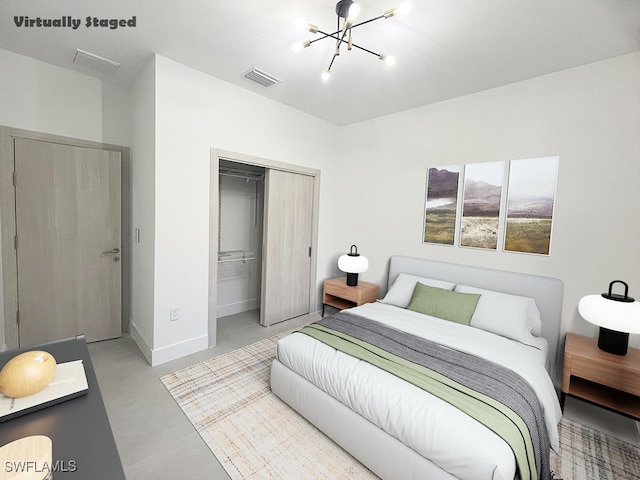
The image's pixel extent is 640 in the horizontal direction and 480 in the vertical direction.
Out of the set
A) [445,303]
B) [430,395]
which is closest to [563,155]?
[445,303]

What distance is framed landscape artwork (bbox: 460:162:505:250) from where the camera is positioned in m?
2.81

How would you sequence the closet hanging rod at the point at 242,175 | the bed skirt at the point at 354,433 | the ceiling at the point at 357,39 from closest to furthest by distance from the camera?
the bed skirt at the point at 354,433 < the ceiling at the point at 357,39 < the closet hanging rod at the point at 242,175

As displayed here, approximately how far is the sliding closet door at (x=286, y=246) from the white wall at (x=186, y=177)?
0.68 metres

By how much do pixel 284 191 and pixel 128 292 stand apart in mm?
2221

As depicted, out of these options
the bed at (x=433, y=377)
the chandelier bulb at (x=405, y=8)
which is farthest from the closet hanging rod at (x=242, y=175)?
the chandelier bulb at (x=405, y=8)

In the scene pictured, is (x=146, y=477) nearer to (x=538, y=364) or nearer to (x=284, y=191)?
(x=538, y=364)

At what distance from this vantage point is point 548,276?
2537 mm

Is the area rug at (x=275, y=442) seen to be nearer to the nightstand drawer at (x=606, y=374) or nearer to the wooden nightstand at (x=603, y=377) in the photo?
the wooden nightstand at (x=603, y=377)

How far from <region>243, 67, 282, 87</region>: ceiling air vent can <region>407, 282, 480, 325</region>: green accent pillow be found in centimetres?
265

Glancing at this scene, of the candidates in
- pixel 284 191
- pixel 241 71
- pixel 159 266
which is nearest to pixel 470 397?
pixel 159 266

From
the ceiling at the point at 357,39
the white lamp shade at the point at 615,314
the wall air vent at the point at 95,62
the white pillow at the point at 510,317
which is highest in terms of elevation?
the ceiling at the point at 357,39

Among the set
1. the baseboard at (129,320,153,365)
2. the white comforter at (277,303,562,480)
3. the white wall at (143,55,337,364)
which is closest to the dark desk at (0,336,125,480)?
the white comforter at (277,303,562,480)

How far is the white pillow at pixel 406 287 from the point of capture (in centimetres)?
296

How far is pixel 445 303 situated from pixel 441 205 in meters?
1.15
